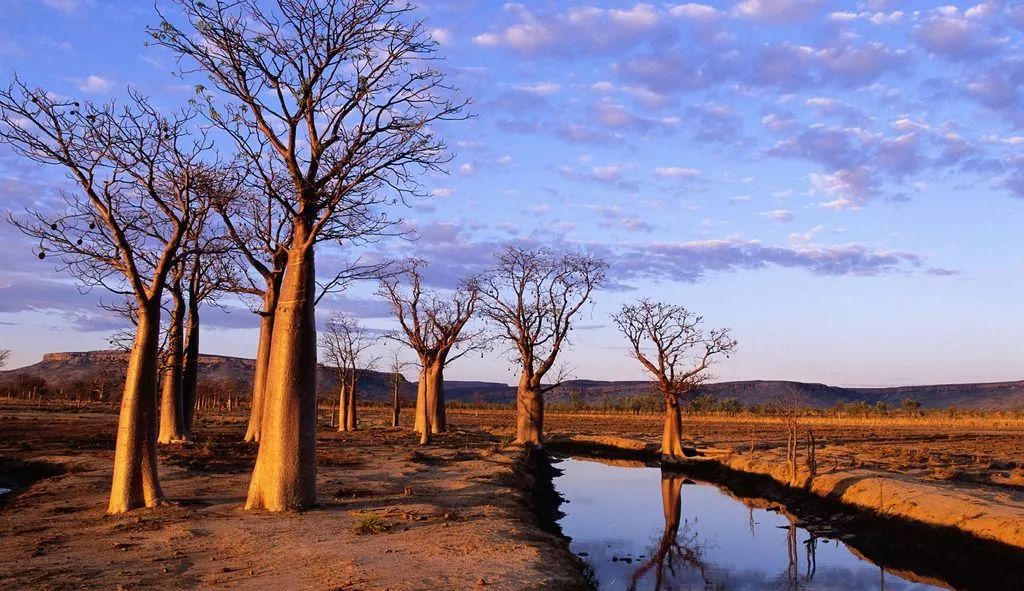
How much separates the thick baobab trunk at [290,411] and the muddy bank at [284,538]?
31 cm

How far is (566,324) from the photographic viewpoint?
91.8 ft

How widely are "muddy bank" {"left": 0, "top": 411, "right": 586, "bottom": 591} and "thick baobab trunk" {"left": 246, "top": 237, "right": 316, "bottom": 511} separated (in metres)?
0.31

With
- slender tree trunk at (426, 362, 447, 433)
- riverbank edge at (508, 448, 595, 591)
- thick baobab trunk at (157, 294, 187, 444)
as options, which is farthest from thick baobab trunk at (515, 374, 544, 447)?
thick baobab trunk at (157, 294, 187, 444)

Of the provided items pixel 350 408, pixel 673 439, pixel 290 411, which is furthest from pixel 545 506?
pixel 350 408

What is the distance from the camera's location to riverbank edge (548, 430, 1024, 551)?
11328 millimetres

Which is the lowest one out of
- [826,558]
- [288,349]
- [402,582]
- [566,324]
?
[826,558]

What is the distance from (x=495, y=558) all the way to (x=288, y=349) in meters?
3.81

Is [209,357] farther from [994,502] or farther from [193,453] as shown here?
[994,502]

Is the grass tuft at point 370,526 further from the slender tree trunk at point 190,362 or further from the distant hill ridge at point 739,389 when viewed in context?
the distant hill ridge at point 739,389

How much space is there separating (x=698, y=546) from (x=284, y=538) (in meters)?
7.13

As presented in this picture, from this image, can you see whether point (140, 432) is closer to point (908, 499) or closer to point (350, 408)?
point (908, 499)

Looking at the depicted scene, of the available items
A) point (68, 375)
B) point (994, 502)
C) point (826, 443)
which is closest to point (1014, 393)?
point (826, 443)

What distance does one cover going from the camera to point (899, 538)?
41.8 feet

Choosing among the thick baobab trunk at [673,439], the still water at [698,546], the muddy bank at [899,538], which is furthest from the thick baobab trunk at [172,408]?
the muddy bank at [899,538]
